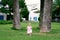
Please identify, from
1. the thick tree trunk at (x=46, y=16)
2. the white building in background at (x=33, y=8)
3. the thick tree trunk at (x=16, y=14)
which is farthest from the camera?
the white building in background at (x=33, y=8)

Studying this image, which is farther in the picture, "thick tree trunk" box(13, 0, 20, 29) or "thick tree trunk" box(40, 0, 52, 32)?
"thick tree trunk" box(13, 0, 20, 29)

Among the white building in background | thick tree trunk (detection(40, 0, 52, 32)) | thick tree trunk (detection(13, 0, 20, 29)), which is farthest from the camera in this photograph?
the white building in background

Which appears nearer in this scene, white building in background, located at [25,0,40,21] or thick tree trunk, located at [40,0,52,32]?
thick tree trunk, located at [40,0,52,32]

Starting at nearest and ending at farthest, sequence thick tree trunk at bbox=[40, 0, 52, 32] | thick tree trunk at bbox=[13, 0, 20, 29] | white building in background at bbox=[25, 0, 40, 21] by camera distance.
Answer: thick tree trunk at bbox=[40, 0, 52, 32] → thick tree trunk at bbox=[13, 0, 20, 29] → white building in background at bbox=[25, 0, 40, 21]

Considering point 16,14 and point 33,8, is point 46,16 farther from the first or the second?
point 33,8

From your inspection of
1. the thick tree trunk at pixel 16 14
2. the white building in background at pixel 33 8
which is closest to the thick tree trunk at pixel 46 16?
the thick tree trunk at pixel 16 14

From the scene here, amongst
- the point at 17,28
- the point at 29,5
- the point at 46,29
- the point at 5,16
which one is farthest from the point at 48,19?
the point at 29,5

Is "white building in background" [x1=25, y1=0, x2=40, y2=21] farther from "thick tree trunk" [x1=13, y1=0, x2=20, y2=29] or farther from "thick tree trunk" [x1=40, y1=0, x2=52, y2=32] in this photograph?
"thick tree trunk" [x1=40, y1=0, x2=52, y2=32]

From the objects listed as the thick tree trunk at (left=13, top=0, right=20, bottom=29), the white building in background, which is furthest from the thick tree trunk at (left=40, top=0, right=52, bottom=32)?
the white building in background

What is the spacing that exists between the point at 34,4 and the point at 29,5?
5.41 feet

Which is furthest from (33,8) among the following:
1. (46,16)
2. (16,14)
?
(46,16)

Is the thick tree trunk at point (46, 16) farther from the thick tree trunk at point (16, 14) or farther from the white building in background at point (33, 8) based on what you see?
the white building in background at point (33, 8)

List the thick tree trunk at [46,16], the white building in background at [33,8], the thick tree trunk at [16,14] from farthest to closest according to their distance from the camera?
the white building in background at [33,8]
the thick tree trunk at [16,14]
the thick tree trunk at [46,16]

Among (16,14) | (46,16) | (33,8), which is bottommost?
(46,16)
